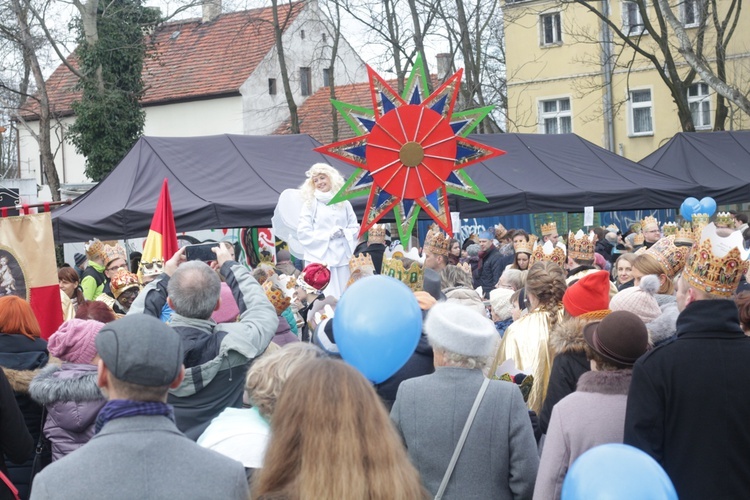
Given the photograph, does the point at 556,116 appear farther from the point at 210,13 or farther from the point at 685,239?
the point at 685,239

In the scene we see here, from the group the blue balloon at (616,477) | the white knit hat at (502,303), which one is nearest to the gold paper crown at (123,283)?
the white knit hat at (502,303)

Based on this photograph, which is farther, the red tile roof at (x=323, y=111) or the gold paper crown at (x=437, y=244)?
the red tile roof at (x=323, y=111)

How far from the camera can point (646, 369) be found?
361 cm

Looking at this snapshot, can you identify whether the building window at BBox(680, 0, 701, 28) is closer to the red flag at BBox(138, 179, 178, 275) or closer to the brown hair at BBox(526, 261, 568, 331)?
the red flag at BBox(138, 179, 178, 275)

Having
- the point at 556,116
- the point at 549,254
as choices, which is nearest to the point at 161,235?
the point at 549,254

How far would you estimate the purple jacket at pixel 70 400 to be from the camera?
417cm

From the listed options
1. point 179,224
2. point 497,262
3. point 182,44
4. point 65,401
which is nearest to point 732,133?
point 497,262

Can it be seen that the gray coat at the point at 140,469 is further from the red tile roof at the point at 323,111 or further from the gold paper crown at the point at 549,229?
the red tile roof at the point at 323,111

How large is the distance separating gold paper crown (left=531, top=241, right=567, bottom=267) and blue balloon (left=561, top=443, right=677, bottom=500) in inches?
285

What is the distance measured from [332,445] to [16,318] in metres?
3.06

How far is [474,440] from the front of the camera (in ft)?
11.7

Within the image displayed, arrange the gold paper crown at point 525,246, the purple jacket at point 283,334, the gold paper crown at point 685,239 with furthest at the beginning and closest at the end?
the gold paper crown at point 525,246, the gold paper crown at point 685,239, the purple jacket at point 283,334

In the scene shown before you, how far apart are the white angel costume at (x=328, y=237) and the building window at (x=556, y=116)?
25.3 m

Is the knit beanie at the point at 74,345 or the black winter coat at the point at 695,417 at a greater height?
the knit beanie at the point at 74,345
